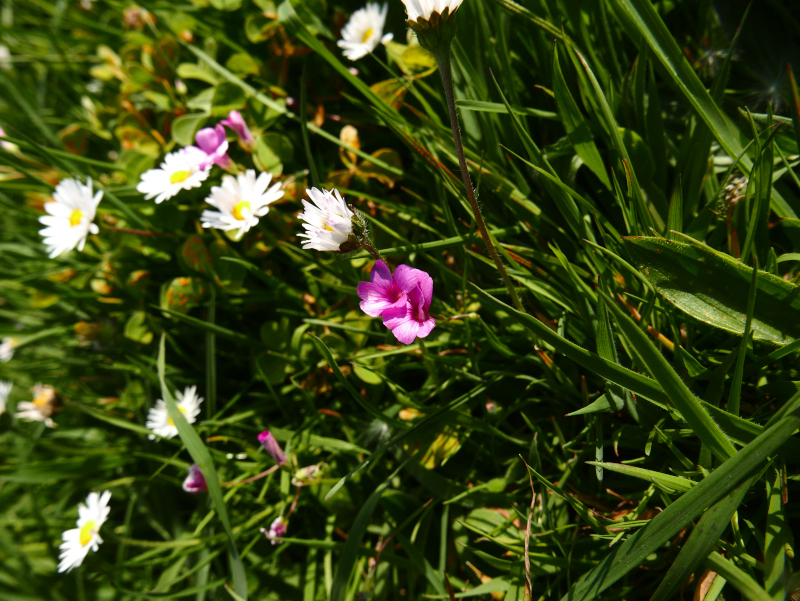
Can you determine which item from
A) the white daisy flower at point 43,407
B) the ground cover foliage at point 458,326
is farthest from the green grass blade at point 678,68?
the white daisy flower at point 43,407

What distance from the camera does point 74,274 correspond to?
6.44 ft

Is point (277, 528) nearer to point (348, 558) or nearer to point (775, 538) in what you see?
Result: point (348, 558)

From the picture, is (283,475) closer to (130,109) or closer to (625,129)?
(625,129)

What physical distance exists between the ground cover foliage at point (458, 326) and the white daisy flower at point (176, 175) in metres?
0.14

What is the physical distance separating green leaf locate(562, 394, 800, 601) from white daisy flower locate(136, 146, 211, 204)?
1338mm

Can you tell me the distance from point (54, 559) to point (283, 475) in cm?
114

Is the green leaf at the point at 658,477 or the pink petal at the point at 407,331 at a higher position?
the pink petal at the point at 407,331

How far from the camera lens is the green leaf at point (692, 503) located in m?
0.77

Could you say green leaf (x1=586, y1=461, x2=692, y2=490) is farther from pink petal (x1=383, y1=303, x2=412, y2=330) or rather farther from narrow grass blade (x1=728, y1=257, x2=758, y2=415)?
pink petal (x1=383, y1=303, x2=412, y2=330)

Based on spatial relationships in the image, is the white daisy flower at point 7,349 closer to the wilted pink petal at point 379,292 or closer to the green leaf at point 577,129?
the wilted pink petal at point 379,292

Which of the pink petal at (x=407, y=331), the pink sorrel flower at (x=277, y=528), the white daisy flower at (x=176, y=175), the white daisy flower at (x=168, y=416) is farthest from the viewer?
the white daisy flower at (x=168, y=416)

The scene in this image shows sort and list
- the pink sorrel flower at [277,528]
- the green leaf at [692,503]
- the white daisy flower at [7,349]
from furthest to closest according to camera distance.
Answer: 1. the white daisy flower at [7,349]
2. the pink sorrel flower at [277,528]
3. the green leaf at [692,503]

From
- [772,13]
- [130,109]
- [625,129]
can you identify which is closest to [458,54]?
[625,129]

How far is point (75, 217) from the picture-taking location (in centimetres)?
169
